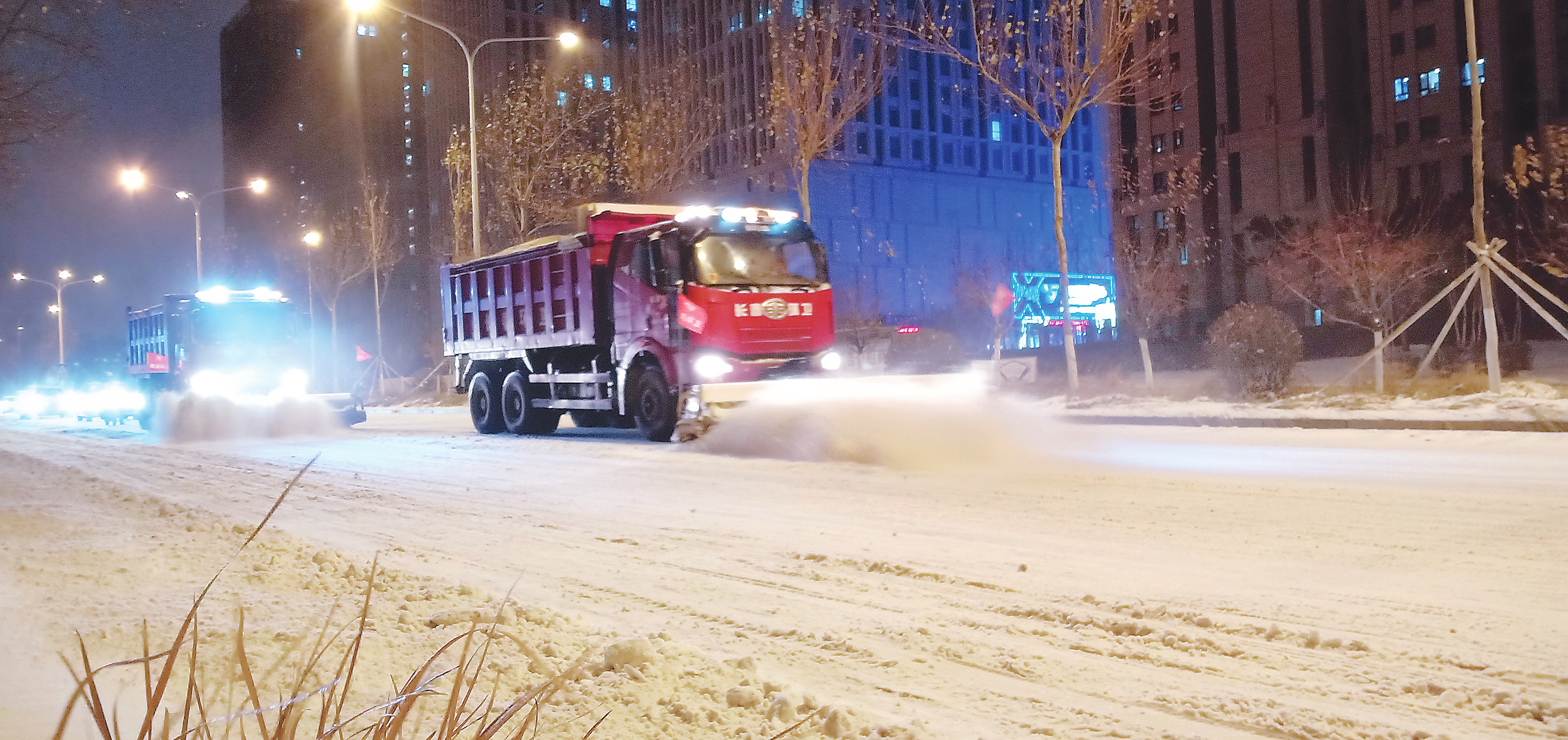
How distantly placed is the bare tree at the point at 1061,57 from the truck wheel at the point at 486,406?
1102cm

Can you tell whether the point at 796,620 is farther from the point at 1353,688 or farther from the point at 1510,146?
the point at 1510,146

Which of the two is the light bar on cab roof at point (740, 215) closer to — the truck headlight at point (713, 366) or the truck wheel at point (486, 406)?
the truck headlight at point (713, 366)

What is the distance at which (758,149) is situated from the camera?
85.0 metres

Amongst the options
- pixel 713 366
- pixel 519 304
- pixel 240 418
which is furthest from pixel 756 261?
pixel 240 418

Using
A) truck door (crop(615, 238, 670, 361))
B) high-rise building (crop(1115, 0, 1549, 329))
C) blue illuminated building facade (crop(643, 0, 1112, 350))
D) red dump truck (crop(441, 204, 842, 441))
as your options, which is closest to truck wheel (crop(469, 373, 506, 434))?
red dump truck (crop(441, 204, 842, 441))

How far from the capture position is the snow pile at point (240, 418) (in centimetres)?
2189

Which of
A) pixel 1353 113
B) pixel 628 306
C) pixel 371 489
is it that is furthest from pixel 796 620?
pixel 1353 113

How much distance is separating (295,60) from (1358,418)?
160 meters

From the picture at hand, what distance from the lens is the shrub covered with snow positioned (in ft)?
64.5

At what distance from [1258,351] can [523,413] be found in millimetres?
12715

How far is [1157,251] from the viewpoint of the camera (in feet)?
234

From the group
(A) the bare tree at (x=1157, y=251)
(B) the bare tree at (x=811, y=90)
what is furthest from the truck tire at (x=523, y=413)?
(A) the bare tree at (x=1157, y=251)

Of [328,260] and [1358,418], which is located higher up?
[328,260]

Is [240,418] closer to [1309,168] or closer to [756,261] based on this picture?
[756,261]
